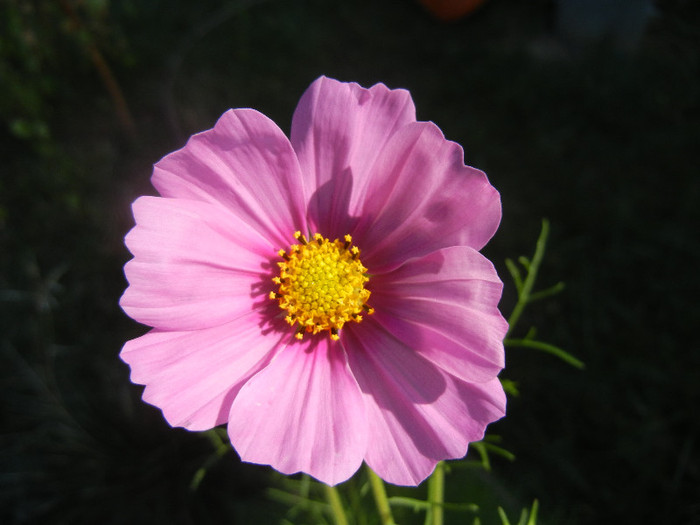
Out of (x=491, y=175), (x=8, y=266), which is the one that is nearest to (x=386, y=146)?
(x=491, y=175)

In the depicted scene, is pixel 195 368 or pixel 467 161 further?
pixel 467 161

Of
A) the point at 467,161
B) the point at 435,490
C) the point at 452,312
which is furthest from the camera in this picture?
the point at 467,161

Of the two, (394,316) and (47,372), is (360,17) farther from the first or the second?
(394,316)

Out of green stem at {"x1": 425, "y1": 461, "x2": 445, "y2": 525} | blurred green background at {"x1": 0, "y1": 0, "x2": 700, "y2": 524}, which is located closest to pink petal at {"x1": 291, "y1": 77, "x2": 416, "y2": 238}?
green stem at {"x1": 425, "y1": 461, "x2": 445, "y2": 525}

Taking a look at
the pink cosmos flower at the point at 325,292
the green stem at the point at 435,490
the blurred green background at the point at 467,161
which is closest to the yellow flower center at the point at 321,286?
the pink cosmos flower at the point at 325,292

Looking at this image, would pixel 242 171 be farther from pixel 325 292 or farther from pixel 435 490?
pixel 435 490

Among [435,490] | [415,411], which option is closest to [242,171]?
[415,411]

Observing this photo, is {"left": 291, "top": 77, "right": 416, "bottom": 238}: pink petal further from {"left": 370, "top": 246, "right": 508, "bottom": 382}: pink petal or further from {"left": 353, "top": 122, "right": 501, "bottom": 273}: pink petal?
{"left": 370, "top": 246, "right": 508, "bottom": 382}: pink petal
